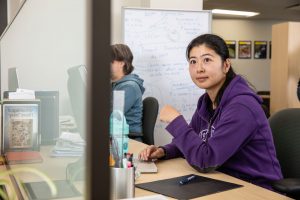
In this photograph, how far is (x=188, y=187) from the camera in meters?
1.21

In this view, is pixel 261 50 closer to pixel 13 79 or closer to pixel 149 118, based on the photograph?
pixel 149 118

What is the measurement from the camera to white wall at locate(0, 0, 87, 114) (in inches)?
16.2

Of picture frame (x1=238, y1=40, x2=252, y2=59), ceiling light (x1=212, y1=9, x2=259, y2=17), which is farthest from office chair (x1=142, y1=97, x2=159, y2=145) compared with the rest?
picture frame (x1=238, y1=40, x2=252, y2=59)

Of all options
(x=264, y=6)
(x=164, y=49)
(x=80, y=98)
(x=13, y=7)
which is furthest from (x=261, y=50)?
(x=80, y=98)

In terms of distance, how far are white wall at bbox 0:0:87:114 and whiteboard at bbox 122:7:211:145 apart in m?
1.82

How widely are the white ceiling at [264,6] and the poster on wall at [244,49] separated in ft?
1.94

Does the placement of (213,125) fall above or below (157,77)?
below

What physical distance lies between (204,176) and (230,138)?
6.9 inches

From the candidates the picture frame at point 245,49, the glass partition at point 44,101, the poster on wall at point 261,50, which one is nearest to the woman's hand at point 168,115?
the glass partition at point 44,101

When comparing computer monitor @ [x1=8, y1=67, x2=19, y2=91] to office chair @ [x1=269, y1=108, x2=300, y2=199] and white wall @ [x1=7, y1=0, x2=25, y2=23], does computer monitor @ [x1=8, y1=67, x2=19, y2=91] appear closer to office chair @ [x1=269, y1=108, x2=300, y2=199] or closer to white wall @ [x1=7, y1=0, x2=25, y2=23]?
white wall @ [x1=7, y1=0, x2=25, y2=23]

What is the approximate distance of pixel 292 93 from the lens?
12.5ft

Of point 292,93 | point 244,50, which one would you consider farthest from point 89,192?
point 244,50

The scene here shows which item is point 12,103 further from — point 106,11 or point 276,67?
point 276,67

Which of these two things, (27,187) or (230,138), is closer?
(27,187)
